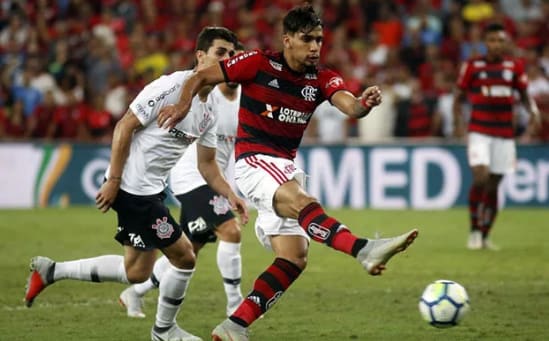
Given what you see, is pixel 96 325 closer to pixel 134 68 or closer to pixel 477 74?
pixel 477 74

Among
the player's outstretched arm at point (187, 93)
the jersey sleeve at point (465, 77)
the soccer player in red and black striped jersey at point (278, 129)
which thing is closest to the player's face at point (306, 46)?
the soccer player in red and black striped jersey at point (278, 129)

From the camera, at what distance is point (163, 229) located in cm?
746

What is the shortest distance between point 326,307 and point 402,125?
10548 millimetres

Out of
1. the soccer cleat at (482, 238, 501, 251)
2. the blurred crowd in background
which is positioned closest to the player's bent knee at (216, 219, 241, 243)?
the soccer cleat at (482, 238, 501, 251)

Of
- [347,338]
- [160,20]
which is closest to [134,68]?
[160,20]

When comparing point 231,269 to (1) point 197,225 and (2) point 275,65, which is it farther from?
(2) point 275,65

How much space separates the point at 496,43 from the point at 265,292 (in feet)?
24.2

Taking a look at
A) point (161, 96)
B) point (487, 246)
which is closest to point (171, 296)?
point (161, 96)

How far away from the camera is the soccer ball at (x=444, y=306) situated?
6945 millimetres

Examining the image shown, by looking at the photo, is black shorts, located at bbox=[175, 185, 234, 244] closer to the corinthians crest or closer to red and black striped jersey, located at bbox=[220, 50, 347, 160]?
the corinthians crest

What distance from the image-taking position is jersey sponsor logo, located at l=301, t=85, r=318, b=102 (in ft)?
24.1

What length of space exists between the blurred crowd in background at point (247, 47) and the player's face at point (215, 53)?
1116 centimetres

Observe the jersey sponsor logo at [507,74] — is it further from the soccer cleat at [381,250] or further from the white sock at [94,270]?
the soccer cleat at [381,250]

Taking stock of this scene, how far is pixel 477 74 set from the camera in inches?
A: 534
